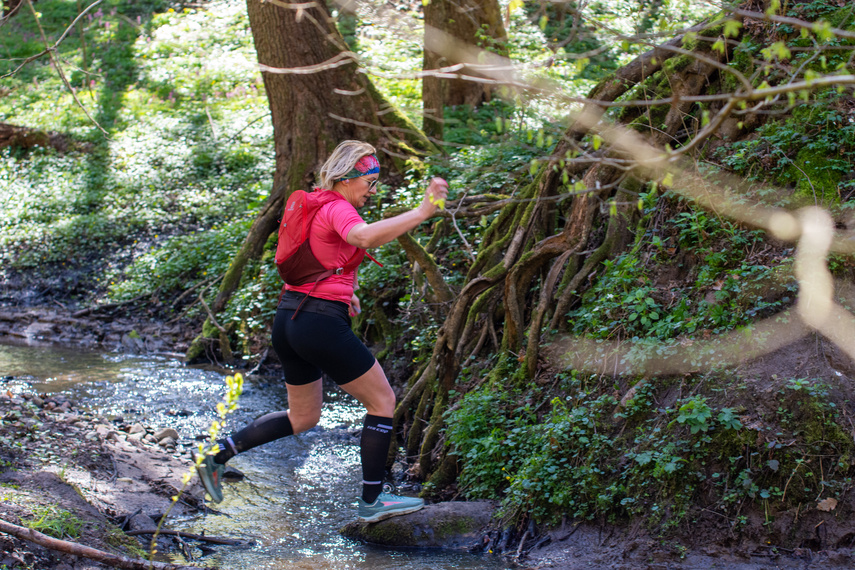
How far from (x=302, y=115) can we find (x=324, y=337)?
248 inches

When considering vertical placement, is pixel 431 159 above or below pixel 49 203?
above

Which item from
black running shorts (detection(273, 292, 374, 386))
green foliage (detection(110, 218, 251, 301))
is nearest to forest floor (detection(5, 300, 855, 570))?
→ black running shorts (detection(273, 292, 374, 386))

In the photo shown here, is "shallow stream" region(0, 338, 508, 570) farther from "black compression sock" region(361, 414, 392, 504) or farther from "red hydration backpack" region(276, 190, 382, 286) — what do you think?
"red hydration backpack" region(276, 190, 382, 286)

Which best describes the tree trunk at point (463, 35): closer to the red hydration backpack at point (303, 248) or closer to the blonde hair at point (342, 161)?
the blonde hair at point (342, 161)

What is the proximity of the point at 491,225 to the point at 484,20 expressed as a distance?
8.31 metres

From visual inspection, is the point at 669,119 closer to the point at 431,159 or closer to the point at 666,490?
the point at 666,490

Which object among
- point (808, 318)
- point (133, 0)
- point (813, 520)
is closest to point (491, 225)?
point (808, 318)

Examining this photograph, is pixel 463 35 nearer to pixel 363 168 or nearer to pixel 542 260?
pixel 542 260

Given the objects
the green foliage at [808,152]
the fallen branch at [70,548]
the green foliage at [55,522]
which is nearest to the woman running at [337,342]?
the green foliage at [55,522]

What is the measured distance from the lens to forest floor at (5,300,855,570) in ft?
10.8

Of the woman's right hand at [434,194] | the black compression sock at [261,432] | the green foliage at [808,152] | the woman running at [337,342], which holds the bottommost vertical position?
the black compression sock at [261,432]

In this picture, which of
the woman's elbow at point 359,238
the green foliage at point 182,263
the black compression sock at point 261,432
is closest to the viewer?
the woman's elbow at point 359,238

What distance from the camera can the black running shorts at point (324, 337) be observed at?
3.90 metres

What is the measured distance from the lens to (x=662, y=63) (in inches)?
217
